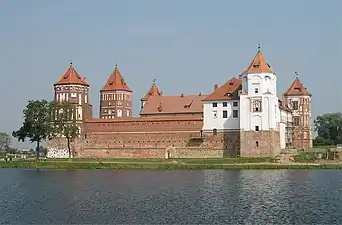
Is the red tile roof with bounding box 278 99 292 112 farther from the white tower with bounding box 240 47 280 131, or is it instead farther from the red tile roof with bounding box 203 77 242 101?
the red tile roof with bounding box 203 77 242 101

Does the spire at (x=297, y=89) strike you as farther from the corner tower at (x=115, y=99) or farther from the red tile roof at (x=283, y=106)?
the corner tower at (x=115, y=99)

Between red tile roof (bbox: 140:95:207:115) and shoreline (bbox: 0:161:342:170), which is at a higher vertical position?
red tile roof (bbox: 140:95:207:115)

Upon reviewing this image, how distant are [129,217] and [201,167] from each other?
27.7m

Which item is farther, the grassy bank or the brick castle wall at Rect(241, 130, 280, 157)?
the brick castle wall at Rect(241, 130, 280, 157)

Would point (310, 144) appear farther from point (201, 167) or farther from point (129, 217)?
point (129, 217)

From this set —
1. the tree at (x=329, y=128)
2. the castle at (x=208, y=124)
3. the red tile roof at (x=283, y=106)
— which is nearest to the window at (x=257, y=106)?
the castle at (x=208, y=124)

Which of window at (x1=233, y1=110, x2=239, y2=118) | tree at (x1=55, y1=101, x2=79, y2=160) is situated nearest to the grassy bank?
tree at (x1=55, y1=101, x2=79, y2=160)

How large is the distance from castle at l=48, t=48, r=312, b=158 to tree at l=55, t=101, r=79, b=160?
2630mm

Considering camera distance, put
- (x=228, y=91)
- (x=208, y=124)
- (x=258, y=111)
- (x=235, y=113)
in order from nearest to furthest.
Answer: (x=258, y=111) < (x=235, y=113) < (x=208, y=124) < (x=228, y=91)

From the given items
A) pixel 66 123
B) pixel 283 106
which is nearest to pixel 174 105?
pixel 283 106

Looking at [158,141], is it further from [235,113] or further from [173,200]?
[173,200]

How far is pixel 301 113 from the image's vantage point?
2744 inches

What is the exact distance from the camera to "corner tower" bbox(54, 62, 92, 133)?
66688 mm

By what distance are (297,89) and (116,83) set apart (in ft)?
79.0
